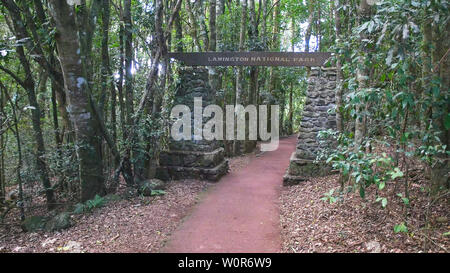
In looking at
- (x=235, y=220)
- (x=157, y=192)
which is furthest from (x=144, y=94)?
(x=235, y=220)

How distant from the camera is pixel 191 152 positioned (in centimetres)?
724

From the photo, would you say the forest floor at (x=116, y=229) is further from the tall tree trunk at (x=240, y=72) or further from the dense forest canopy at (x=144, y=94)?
the tall tree trunk at (x=240, y=72)

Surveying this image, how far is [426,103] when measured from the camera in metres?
2.84

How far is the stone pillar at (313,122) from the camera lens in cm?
657

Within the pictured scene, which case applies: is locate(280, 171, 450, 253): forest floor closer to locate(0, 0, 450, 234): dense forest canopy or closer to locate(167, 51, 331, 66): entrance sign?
locate(0, 0, 450, 234): dense forest canopy

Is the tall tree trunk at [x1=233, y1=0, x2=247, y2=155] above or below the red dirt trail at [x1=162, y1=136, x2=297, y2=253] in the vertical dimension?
above

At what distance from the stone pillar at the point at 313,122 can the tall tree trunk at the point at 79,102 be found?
4.11 m

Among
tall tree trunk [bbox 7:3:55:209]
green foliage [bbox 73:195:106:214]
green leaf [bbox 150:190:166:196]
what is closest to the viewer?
tall tree trunk [bbox 7:3:55:209]

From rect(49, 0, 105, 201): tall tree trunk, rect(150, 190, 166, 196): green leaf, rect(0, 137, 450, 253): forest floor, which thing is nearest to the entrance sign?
rect(49, 0, 105, 201): tall tree trunk

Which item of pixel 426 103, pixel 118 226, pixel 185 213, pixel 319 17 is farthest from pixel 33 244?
pixel 319 17

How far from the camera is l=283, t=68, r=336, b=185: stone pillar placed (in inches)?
259

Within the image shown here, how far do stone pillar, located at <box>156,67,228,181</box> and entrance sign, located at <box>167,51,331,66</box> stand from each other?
45 centimetres

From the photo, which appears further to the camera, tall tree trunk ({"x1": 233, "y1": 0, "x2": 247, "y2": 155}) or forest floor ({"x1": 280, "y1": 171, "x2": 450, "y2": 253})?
tall tree trunk ({"x1": 233, "y1": 0, "x2": 247, "y2": 155})

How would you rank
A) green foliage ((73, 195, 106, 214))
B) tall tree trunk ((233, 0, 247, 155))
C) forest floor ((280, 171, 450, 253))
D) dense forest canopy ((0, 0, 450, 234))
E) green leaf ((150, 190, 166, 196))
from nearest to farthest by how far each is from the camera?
dense forest canopy ((0, 0, 450, 234))
forest floor ((280, 171, 450, 253))
green foliage ((73, 195, 106, 214))
green leaf ((150, 190, 166, 196))
tall tree trunk ((233, 0, 247, 155))
